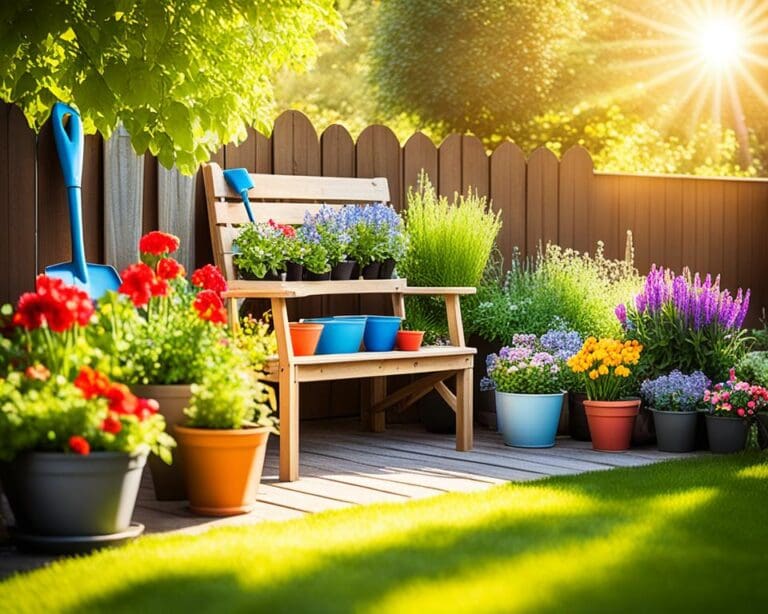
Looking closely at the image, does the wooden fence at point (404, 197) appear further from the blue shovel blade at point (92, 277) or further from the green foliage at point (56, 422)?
the green foliage at point (56, 422)

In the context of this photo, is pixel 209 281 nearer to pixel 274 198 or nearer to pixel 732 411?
pixel 274 198

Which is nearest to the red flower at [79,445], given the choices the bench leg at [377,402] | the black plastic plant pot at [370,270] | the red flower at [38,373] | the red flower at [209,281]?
the red flower at [38,373]

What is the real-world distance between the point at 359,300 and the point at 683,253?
117 inches

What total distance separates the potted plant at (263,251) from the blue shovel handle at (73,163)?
28.0 inches

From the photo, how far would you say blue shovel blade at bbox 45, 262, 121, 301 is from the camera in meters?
5.09

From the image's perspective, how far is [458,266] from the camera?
6.40 meters

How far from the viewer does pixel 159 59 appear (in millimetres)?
4605

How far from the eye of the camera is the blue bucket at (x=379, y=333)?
18.1 ft

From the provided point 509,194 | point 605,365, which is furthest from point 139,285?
point 509,194

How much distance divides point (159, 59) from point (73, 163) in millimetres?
841

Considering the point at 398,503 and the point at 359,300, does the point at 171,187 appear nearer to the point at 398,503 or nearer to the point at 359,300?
the point at 359,300

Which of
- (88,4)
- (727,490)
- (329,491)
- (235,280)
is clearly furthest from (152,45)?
(727,490)

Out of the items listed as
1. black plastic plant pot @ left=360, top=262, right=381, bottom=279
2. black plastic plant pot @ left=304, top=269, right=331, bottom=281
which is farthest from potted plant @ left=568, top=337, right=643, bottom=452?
black plastic plant pot @ left=304, top=269, right=331, bottom=281

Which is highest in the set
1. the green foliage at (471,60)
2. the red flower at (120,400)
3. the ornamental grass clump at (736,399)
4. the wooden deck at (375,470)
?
the green foliage at (471,60)
